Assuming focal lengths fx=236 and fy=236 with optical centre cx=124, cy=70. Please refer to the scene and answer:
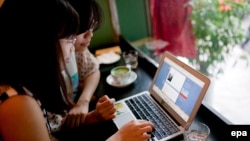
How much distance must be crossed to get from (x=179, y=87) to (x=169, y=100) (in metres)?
0.07

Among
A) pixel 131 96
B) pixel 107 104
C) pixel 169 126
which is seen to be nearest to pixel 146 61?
pixel 131 96

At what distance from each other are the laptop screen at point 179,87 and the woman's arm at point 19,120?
17.8 inches

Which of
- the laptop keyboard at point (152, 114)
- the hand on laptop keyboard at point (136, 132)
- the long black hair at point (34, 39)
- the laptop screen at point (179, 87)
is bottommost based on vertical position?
the laptop keyboard at point (152, 114)

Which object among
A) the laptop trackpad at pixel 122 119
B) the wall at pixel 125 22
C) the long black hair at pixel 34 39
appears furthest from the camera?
the wall at pixel 125 22

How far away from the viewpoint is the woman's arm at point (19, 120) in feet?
2.06

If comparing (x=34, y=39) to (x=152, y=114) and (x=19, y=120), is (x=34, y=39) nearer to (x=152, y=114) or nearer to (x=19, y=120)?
(x=19, y=120)

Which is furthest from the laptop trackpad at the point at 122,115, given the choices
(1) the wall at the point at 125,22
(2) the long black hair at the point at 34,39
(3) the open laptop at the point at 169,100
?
(1) the wall at the point at 125,22

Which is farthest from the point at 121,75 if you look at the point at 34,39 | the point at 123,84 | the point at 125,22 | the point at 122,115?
the point at 125,22

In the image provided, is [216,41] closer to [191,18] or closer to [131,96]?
[191,18]

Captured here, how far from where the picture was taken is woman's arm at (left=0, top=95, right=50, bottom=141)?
2.06ft

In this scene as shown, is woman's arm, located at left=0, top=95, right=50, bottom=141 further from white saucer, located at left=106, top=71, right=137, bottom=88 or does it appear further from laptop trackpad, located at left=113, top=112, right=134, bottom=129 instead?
white saucer, located at left=106, top=71, right=137, bottom=88

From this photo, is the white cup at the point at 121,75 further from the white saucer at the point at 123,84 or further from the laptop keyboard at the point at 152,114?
the laptop keyboard at the point at 152,114

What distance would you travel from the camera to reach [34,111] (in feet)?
2.19

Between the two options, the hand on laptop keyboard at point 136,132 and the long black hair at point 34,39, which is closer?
the long black hair at point 34,39
